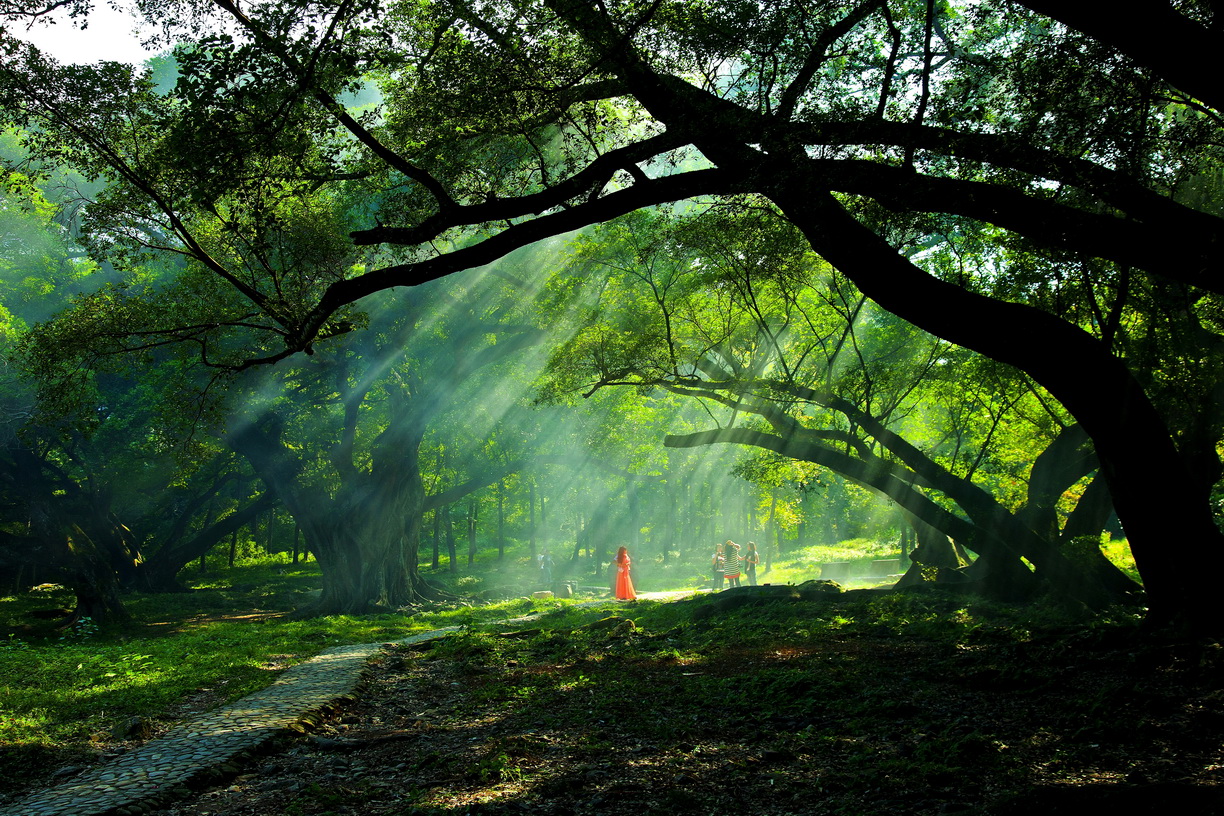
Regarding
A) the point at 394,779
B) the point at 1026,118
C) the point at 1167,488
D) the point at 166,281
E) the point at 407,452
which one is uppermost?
the point at 166,281

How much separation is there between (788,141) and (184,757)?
6632mm

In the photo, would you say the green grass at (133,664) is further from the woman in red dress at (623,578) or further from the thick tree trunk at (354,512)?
the woman in red dress at (623,578)

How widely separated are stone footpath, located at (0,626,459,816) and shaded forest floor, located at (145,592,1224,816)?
190 mm

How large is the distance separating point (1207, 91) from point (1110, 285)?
4952 millimetres

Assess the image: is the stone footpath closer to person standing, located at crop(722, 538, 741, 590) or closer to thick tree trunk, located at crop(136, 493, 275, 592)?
person standing, located at crop(722, 538, 741, 590)

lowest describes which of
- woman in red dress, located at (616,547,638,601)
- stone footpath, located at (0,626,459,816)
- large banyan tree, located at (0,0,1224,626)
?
woman in red dress, located at (616,547,638,601)

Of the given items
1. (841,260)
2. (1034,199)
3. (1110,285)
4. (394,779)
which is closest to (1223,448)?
(1110,285)

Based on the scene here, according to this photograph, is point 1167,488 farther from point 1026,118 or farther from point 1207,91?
point 1026,118

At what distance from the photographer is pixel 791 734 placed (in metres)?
5.03

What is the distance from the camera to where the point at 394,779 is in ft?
15.3

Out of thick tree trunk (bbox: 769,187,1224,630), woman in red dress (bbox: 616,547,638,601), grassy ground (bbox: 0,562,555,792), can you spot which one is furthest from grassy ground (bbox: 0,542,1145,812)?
woman in red dress (bbox: 616,547,638,601)

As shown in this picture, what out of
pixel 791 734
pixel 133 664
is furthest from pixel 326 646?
pixel 791 734

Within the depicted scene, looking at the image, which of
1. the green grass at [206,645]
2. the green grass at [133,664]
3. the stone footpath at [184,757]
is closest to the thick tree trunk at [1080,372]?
the green grass at [206,645]

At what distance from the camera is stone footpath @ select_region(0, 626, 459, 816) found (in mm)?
4145
